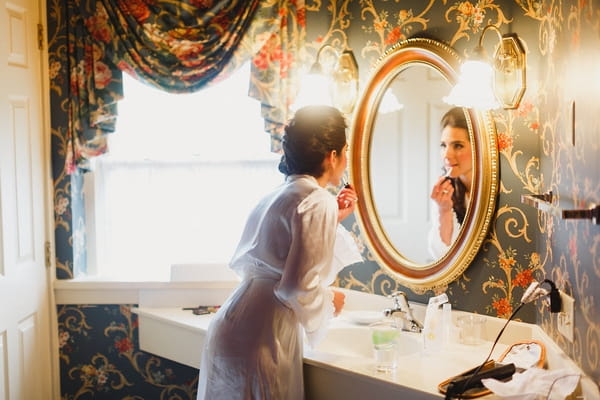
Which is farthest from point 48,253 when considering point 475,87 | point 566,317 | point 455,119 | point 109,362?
point 566,317

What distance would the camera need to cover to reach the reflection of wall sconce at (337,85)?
296 centimetres

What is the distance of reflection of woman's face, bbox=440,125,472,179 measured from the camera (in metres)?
2.55

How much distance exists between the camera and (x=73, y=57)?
3.28 m

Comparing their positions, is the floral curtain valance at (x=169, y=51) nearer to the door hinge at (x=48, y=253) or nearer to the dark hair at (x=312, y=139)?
the door hinge at (x=48, y=253)

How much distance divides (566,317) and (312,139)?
899 mm

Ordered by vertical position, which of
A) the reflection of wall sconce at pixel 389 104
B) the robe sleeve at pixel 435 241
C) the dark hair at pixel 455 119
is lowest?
the robe sleeve at pixel 435 241

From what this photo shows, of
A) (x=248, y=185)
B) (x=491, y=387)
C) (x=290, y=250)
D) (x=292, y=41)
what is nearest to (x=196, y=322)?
(x=248, y=185)

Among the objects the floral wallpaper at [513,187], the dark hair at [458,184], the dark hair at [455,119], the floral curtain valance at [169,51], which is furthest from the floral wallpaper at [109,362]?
the dark hair at [455,119]

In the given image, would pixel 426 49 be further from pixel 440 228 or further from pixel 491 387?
pixel 491 387

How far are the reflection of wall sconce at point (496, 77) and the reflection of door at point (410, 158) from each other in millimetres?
235

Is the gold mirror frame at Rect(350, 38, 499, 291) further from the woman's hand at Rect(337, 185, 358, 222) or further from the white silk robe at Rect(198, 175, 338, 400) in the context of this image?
the white silk robe at Rect(198, 175, 338, 400)

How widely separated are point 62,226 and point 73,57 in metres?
0.74

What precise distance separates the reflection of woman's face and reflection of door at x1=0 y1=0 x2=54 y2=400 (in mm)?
1704

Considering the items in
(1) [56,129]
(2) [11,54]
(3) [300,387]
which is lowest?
(3) [300,387]
